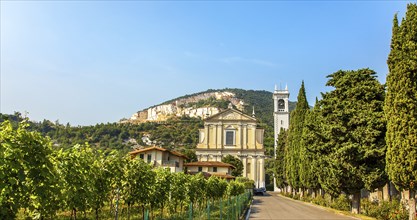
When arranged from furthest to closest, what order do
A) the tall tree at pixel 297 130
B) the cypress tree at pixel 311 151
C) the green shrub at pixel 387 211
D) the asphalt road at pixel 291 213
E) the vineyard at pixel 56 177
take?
the tall tree at pixel 297 130, the cypress tree at pixel 311 151, the asphalt road at pixel 291 213, the green shrub at pixel 387 211, the vineyard at pixel 56 177

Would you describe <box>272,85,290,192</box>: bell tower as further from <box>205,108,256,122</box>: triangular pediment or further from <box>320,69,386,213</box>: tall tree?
<box>320,69,386,213</box>: tall tree

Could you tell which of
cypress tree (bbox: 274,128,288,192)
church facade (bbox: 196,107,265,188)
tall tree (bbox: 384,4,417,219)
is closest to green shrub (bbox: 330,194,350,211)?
tall tree (bbox: 384,4,417,219)

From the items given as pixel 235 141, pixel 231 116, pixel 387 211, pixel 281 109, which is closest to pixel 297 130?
pixel 387 211

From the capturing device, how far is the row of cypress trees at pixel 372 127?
19297mm

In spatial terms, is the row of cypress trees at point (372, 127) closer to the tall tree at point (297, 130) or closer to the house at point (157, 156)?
the tall tree at point (297, 130)

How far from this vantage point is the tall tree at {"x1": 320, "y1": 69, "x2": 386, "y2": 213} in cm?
2594

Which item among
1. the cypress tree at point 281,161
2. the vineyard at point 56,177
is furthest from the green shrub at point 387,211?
the cypress tree at point 281,161

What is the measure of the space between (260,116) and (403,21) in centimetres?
17032

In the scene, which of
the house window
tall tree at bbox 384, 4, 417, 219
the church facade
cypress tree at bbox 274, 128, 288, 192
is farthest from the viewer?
the house window

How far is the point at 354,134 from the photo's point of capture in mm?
26938

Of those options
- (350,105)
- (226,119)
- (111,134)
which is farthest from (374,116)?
(111,134)

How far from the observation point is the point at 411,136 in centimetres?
1886

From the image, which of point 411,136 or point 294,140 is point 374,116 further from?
point 294,140

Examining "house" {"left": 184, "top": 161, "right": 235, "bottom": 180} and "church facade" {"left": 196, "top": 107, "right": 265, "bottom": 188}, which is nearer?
"house" {"left": 184, "top": 161, "right": 235, "bottom": 180}
